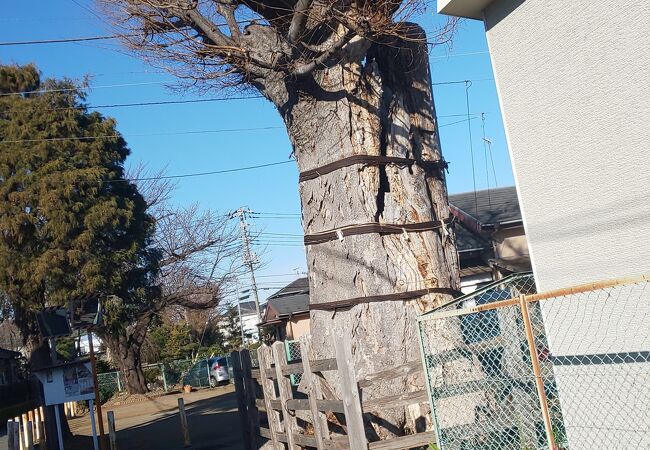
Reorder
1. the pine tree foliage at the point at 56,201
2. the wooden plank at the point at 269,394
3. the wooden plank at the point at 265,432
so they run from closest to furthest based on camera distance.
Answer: the wooden plank at the point at 269,394, the wooden plank at the point at 265,432, the pine tree foliage at the point at 56,201

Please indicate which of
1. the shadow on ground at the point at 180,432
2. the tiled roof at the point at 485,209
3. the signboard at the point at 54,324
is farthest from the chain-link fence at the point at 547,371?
the tiled roof at the point at 485,209

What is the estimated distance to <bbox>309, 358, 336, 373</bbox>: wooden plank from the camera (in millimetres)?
8148

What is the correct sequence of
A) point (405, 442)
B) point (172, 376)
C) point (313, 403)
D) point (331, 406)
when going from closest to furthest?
point (405, 442) → point (331, 406) → point (313, 403) → point (172, 376)

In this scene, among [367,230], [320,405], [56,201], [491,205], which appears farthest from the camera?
[491,205]

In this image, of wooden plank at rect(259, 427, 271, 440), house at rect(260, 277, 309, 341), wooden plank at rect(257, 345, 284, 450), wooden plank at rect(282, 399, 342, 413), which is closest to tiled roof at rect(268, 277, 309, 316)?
house at rect(260, 277, 309, 341)

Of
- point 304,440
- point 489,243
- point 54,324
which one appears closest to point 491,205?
point 489,243

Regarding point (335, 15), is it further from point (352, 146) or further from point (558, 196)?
point (558, 196)

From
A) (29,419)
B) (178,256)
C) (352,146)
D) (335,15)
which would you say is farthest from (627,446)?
(178,256)

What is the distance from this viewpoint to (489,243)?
951 inches

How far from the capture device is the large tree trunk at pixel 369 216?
917cm

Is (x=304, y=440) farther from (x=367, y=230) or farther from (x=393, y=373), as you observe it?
(x=367, y=230)

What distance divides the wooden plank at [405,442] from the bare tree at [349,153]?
107 centimetres

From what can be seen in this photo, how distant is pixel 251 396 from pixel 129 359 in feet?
81.6

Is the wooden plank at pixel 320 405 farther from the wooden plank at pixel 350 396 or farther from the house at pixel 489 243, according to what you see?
the house at pixel 489 243
